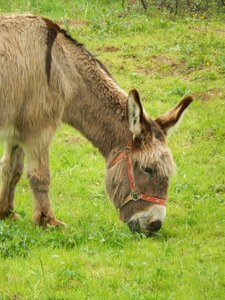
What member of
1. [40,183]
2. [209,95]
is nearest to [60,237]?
[40,183]

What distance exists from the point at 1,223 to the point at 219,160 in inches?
147

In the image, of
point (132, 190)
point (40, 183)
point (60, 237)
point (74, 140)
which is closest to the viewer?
point (60, 237)

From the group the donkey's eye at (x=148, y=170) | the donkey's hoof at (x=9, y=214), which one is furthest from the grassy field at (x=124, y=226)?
the donkey's eye at (x=148, y=170)

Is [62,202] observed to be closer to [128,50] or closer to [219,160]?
[219,160]

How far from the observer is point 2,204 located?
23.4 ft

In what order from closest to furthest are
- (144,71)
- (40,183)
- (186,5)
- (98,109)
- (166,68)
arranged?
(40,183), (98,109), (144,71), (166,68), (186,5)

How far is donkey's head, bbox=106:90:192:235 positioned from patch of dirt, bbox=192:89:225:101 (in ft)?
15.7

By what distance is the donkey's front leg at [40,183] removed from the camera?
21.7 ft

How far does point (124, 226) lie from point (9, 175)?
4.21 ft

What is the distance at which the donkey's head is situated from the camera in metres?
6.48

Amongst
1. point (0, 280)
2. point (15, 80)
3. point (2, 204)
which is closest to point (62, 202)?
point (2, 204)

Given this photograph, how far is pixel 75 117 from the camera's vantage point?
6.83 m

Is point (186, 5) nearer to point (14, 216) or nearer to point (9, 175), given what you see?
point (9, 175)

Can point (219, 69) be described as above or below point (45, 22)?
below
